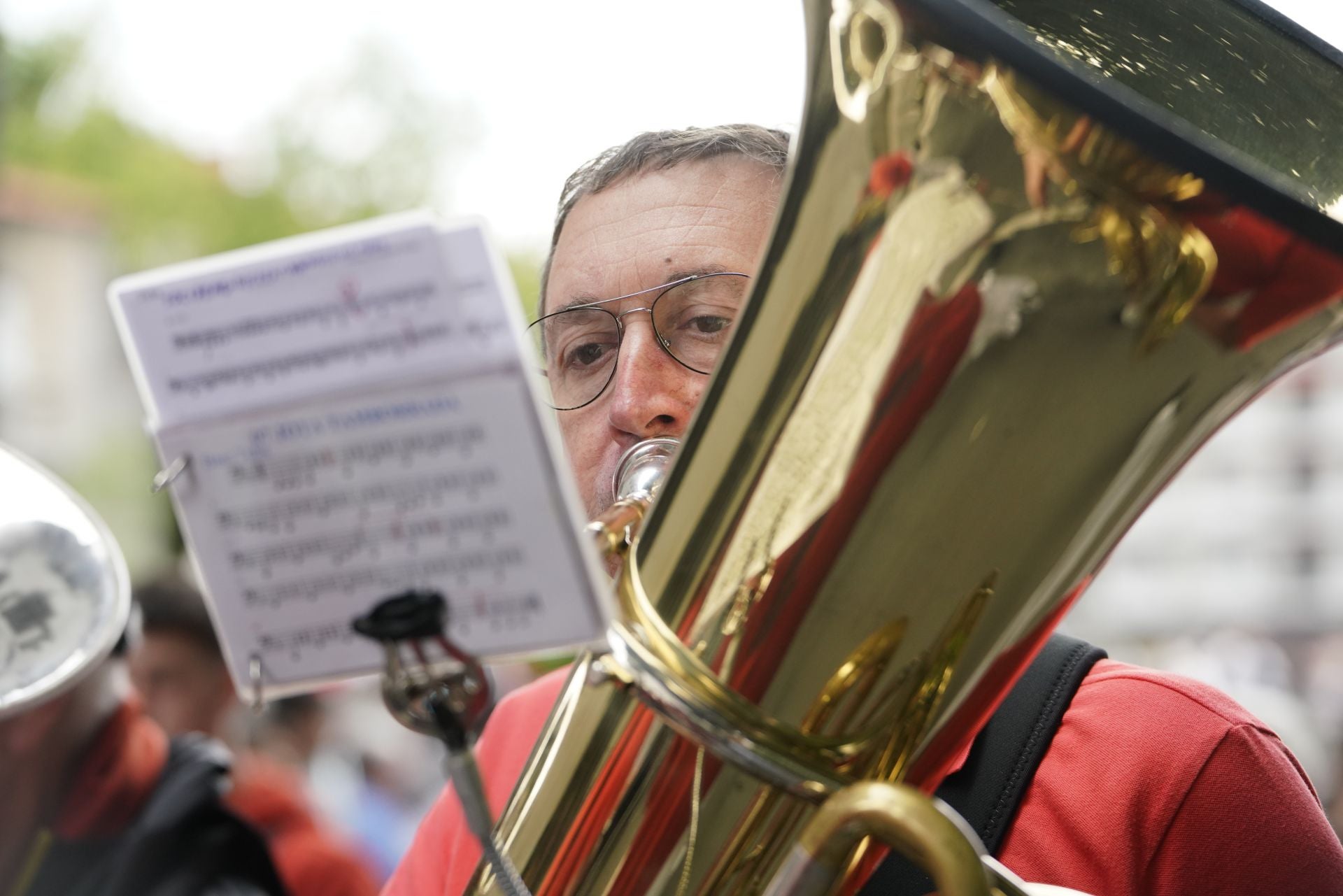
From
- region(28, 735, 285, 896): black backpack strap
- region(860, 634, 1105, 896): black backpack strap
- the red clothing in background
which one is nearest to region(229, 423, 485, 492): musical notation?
region(860, 634, 1105, 896): black backpack strap

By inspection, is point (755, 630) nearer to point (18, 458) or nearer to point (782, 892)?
point (782, 892)

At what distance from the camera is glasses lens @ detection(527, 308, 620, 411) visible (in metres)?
2.24

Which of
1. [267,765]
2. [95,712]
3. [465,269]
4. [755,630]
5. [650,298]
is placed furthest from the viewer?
[267,765]

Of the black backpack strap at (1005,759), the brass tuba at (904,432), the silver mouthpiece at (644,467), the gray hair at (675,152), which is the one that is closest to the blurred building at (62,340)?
the gray hair at (675,152)

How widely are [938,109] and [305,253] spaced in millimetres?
555

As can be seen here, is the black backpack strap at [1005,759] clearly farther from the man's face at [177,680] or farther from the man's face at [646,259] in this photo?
the man's face at [177,680]

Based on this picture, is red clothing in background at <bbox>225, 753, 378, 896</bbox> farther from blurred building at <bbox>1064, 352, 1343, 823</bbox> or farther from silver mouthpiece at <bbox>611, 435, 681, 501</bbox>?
blurred building at <bbox>1064, 352, 1343, 823</bbox>

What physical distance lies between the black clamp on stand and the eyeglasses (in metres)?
1.06

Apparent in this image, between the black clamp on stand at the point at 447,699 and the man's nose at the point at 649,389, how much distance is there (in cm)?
97

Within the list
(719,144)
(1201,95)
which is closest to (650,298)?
(719,144)

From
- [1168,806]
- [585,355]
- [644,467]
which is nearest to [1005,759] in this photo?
[1168,806]

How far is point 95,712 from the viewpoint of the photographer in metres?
2.88

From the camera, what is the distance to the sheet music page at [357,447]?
101 cm

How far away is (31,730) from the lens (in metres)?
2.68
